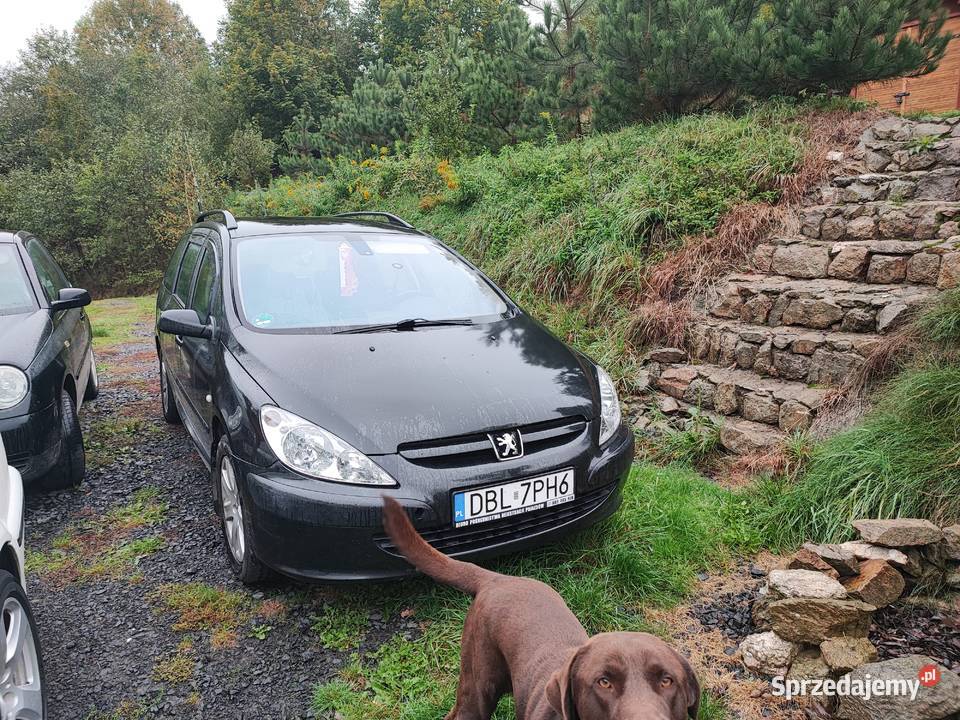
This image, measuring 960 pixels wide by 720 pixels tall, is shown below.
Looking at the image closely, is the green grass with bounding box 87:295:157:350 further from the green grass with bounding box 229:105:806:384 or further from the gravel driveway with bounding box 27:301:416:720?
the gravel driveway with bounding box 27:301:416:720

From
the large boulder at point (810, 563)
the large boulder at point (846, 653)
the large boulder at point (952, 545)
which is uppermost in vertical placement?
the large boulder at point (952, 545)

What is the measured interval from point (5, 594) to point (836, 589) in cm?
287

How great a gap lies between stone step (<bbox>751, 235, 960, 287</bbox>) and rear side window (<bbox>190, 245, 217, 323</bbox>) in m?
4.17

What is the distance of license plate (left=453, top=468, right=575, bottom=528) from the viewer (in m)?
2.50

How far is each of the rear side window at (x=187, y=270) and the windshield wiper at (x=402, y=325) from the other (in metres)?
1.58

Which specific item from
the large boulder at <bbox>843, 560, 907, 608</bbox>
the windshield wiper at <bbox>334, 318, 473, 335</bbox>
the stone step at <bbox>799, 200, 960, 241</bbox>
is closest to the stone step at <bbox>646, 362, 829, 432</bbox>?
the large boulder at <bbox>843, 560, 907, 608</bbox>

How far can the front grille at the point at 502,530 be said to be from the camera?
2.49 meters

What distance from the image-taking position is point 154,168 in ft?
56.2

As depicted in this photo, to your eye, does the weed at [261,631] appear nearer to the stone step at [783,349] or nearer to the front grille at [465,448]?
the front grille at [465,448]

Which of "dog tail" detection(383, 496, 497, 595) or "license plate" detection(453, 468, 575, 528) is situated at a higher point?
"dog tail" detection(383, 496, 497, 595)

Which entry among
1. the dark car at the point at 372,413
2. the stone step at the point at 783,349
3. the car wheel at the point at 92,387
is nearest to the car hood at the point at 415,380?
the dark car at the point at 372,413

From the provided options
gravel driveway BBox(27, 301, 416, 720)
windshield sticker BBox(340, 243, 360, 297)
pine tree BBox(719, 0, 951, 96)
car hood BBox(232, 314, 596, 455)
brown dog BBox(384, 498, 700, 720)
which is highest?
pine tree BBox(719, 0, 951, 96)

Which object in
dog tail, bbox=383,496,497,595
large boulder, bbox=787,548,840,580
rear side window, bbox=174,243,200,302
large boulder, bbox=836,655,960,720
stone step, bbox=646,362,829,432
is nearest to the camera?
dog tail, bbox=383,496,497,595

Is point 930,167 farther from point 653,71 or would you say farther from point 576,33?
point 576,33
